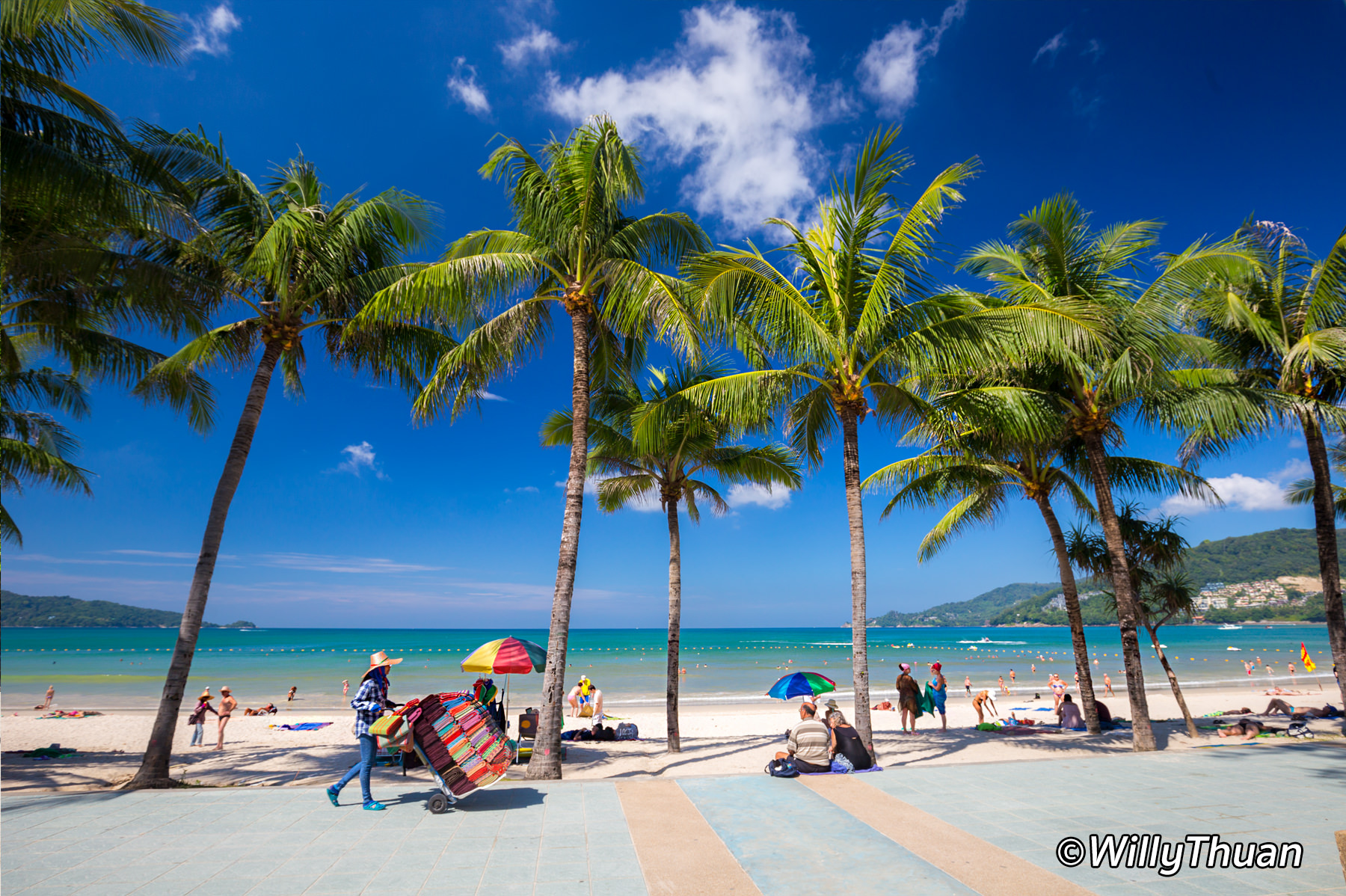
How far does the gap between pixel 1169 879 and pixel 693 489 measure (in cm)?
1044

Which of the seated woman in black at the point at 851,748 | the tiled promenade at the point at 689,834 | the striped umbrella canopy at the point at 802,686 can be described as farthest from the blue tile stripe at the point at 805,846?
the striped umbrella canopy at the point at 802,686

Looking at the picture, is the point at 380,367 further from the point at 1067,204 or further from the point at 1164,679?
the point at 1164,679

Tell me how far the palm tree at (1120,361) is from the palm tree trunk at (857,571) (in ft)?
9.65

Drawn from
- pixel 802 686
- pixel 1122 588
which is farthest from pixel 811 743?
pixel 1122 588

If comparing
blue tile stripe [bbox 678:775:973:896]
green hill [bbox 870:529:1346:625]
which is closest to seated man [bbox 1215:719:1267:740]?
blue tile stripe [bbox 678:775:973:896]

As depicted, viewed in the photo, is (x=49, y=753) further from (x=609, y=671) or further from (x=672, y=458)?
(x=609, y=671)

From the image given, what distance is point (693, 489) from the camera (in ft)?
46.3

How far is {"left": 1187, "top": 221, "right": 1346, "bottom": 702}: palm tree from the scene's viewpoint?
10492 mm

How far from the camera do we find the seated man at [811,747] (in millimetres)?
7676

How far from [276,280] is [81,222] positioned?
2368 mm

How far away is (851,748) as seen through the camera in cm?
806

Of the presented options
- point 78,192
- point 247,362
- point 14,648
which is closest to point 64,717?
point 247,362

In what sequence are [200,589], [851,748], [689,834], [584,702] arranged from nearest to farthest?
[689,834]
[851,748]
[200,589]
[584,702]

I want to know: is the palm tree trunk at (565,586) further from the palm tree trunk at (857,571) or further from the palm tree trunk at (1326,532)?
the palm tree trunk at (1326,532)
